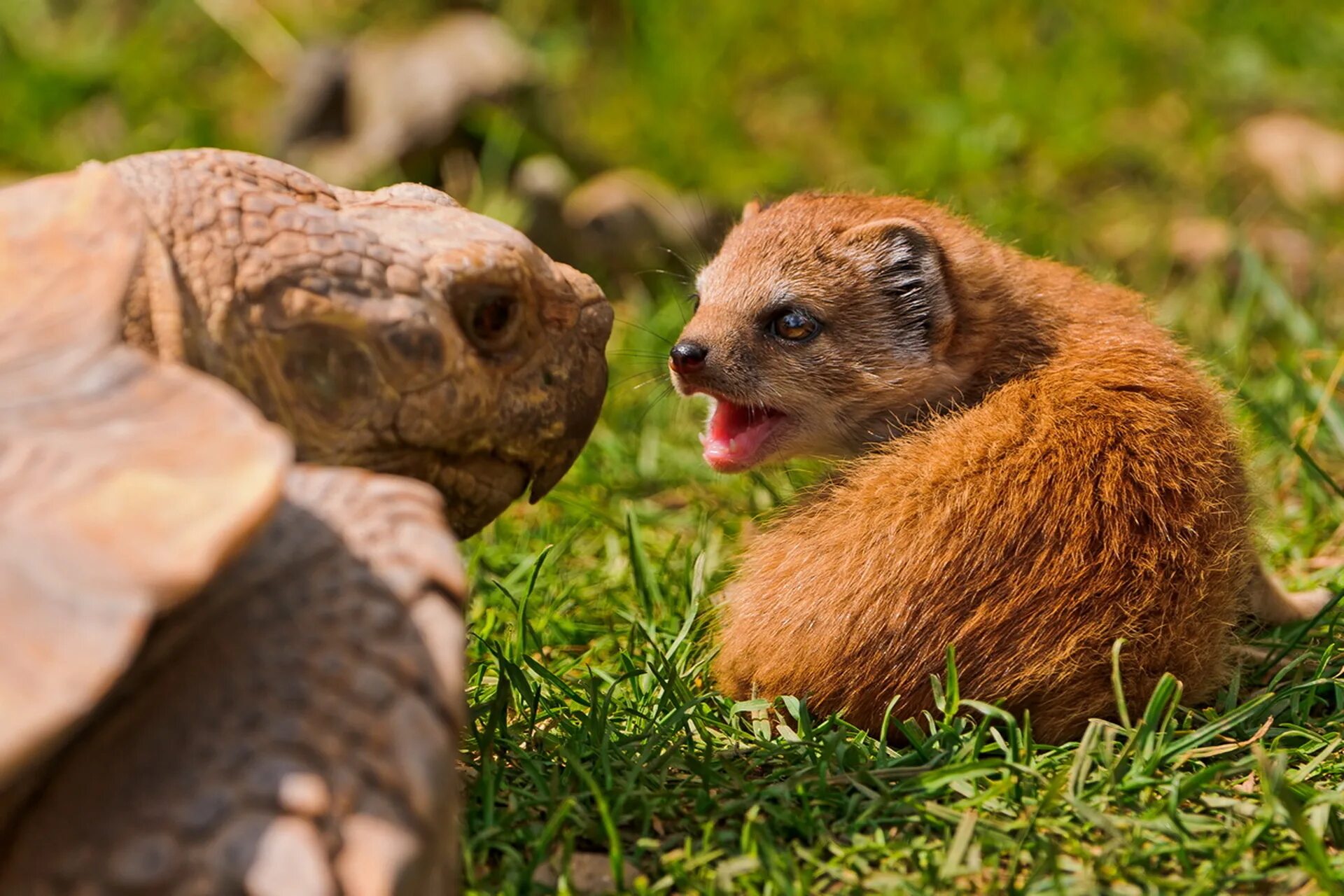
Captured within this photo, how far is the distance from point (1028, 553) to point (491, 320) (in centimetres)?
102

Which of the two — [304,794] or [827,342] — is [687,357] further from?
[304,794]

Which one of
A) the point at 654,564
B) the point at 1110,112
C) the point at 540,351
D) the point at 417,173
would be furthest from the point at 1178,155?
the point at 540,351

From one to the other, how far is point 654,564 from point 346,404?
1480 mm

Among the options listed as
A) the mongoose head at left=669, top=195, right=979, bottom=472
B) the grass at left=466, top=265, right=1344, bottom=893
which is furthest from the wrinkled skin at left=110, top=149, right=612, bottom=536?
the mongoose head at left=669, top=195, right=979, bottom=472

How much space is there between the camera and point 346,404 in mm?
2123

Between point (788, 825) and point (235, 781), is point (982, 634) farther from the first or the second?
point (235, 781)

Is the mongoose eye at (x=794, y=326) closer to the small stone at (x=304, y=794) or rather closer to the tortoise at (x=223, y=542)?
the tortoise at (x=223, y=542)

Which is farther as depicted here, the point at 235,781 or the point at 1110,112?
the point at 1110,112

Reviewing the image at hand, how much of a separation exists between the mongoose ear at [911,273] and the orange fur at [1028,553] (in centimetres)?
17

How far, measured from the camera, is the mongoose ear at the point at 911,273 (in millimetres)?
3109

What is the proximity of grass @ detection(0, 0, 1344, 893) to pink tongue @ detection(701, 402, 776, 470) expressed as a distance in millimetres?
169

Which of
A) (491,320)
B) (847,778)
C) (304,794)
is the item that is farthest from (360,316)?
(847,778)

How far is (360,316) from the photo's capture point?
209 cm

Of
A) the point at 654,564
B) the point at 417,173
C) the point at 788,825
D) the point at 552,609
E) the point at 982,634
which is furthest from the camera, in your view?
the point at 417,173
